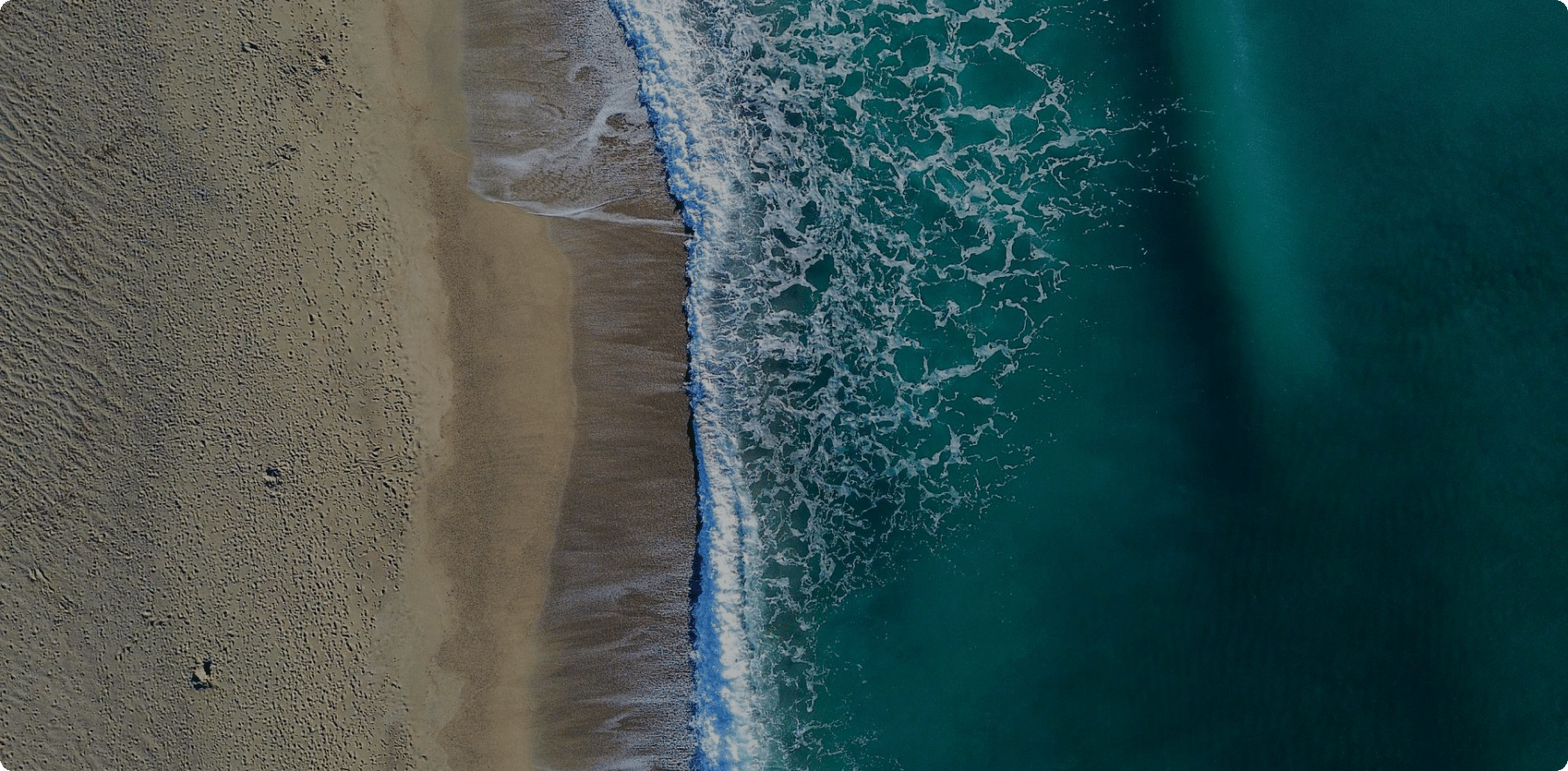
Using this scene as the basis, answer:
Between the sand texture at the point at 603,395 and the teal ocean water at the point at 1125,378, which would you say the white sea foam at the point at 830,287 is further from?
the sand texture at the point at 603,395

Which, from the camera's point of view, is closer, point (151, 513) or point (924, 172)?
point (151, 513)

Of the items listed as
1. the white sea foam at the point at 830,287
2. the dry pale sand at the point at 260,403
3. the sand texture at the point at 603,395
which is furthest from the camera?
the white sea foam at the point at 830,287

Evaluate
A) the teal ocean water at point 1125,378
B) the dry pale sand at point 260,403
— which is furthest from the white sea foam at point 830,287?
the dry pale sand at point 260,403

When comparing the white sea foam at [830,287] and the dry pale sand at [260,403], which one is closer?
the dry pale sand at [260,403]

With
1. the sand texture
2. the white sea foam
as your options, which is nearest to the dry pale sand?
the sand texture

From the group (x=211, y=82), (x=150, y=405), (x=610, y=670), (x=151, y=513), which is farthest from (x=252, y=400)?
(x=610, y=670)

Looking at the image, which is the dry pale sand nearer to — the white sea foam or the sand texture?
the sand texture

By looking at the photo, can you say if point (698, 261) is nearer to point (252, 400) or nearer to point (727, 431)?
point (727, 431)
